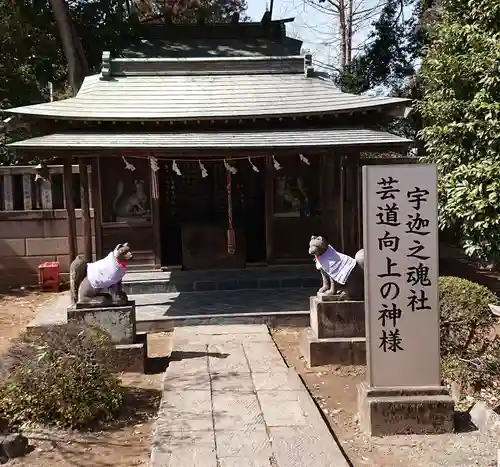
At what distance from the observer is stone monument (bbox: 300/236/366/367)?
7.91 meters

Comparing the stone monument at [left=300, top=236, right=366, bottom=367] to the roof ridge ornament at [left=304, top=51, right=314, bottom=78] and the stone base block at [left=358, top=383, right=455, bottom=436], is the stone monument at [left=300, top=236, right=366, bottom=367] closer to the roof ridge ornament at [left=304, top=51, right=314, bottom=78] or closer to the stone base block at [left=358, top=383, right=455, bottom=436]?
the stone base block at [left=358, top=383, right=455, bottom=436]

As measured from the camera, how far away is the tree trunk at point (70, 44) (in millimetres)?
16953

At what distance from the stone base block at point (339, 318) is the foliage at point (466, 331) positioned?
1.21 metres

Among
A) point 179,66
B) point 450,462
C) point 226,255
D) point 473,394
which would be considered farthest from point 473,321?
point 179,66

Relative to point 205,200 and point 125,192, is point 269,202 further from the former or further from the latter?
point 125,192

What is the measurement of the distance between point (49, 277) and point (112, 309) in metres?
6.44

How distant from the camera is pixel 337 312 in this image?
26.2 feet

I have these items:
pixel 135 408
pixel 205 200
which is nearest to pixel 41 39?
pixel 205 200

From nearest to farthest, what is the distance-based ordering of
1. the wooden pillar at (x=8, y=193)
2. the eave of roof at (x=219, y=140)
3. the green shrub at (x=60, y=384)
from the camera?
the green shrub at (x=60, y=384) → the eave of roof at (x=219, y=140) → the wooden pillar at (x=8, y=193)

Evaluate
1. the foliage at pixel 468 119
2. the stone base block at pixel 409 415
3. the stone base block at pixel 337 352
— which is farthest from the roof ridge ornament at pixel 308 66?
the stone base block at pixel 409 415

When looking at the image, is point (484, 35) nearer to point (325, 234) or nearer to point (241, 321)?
point (325, 234)

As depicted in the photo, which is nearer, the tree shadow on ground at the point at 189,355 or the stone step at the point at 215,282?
the tree shadow on ground at the point at 189,355

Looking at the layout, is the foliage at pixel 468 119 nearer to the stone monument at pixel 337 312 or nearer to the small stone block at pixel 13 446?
the stone monument at pixel 337 312

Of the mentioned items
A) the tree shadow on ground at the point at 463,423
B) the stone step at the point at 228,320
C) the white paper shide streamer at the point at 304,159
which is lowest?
the tree shadow on ground at the point at 463,423
